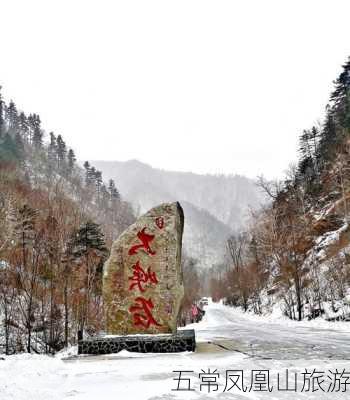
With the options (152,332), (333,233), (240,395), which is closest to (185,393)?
(240,395)

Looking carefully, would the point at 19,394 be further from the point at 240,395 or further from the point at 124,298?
the point at 124,298

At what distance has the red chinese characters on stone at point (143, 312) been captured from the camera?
353 inches

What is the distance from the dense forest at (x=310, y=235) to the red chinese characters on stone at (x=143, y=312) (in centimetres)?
1026

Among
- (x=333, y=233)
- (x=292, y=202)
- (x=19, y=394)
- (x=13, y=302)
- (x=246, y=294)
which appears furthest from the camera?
(x=246, y=294)

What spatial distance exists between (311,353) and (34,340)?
36.1 feet

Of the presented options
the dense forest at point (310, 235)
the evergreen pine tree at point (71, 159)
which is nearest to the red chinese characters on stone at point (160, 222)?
the dense forest at point (310, 235)

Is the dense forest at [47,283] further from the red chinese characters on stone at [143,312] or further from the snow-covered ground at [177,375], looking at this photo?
the snow-covered ground at [177,375]

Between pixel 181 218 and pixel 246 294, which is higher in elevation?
pixel 181 218

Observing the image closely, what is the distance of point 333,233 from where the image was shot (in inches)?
1027

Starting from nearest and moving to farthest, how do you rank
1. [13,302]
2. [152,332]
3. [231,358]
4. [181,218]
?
1. [231,358]
2. [152,332]
3. [181,218]
4. [13,302]

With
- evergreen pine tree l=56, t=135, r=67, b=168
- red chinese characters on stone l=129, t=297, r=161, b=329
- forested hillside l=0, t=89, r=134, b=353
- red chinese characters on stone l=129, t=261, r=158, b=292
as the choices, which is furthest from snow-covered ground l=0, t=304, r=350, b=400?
evergreen pine tree l=56, t=135, r=67, b=168

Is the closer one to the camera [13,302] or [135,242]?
[135,242]

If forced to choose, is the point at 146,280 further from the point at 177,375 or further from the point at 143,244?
the point at 177,375

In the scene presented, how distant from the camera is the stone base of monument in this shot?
8.16 meters
